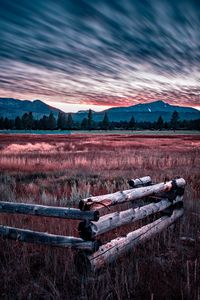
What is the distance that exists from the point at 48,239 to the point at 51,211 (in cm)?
43

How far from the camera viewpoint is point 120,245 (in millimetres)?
4840

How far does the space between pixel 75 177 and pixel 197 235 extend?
9.67m

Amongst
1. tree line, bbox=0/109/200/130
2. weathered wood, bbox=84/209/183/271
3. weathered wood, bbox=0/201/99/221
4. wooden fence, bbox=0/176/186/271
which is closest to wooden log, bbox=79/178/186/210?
wooden fence, bbox=0/176/186/271

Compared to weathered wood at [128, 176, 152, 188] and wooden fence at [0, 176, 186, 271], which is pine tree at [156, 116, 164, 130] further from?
wooden fence at [0, 176, 186, 271]

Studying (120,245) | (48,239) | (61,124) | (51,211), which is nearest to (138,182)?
(120,245)

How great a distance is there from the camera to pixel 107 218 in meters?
4.57

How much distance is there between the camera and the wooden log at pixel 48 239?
13.9 feet

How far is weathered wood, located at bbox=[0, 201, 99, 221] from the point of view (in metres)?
4.27

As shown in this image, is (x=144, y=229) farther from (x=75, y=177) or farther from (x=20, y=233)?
(x=75, y=177)

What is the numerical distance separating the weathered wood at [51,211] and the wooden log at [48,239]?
0.31 metres

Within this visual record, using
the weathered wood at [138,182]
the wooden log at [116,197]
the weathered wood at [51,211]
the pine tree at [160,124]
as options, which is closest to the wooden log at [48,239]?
the weathered wood at [51,211]

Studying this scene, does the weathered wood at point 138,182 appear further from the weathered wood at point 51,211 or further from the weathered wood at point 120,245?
the weathered wood at point 51,211

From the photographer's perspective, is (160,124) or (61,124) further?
(61,124)

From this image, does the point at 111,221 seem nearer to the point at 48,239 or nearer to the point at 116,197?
the point at 116,197
